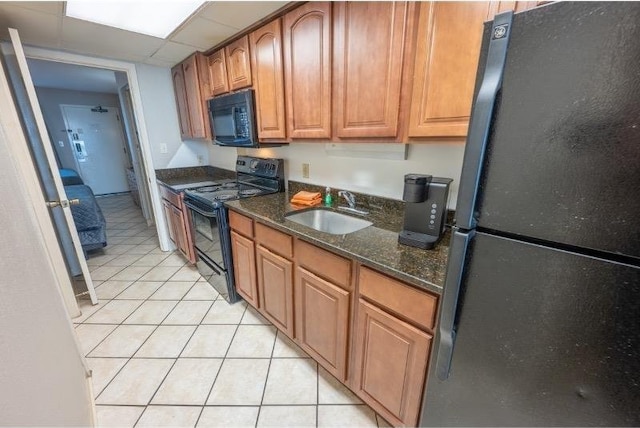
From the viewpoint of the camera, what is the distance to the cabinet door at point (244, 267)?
1.82 m

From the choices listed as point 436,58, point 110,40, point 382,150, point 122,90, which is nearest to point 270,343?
point 382,150

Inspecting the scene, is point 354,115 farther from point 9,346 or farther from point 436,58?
point 9,346

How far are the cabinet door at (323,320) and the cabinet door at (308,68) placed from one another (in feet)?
2.84

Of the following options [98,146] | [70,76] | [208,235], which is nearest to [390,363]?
[208,235]

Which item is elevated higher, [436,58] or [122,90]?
[122,90]

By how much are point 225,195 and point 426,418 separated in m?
1.93

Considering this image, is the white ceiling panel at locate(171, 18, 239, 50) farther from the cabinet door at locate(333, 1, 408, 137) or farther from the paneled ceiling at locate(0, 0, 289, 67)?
the cabinet door at locate(333, 1, 408, 137)

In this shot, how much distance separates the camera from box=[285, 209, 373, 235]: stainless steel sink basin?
1.64 metres

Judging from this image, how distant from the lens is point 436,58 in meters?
0.99

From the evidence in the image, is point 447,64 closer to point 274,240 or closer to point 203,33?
point 274,240

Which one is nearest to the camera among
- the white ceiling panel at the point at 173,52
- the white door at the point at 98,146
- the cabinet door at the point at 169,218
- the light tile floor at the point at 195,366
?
the light tile floor at the point at 195,366

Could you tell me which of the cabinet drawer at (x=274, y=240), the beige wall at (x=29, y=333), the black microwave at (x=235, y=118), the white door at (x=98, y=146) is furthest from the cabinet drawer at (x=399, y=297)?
the white door at (x=98, y=146)

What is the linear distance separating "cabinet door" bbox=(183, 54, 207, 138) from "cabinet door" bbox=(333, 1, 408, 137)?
181 centimetres

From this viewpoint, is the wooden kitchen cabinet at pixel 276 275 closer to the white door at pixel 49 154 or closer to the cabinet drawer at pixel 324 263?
the cabinet drawer at pixel 324 263
